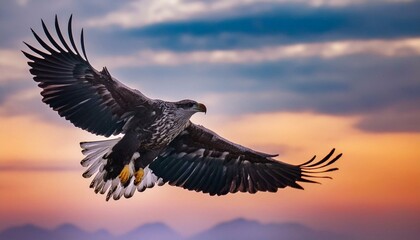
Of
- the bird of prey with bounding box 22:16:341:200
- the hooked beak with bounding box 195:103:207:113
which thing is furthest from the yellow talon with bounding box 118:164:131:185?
the hooked beak with bounding box 195:103:207:113

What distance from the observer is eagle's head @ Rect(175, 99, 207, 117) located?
14297 mm

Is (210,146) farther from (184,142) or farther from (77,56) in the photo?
(77,56)

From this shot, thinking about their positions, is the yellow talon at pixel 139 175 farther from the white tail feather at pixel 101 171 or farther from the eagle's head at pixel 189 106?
the eagle's head at pixel 189 106

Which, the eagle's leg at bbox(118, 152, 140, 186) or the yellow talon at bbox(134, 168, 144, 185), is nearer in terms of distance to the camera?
the eagle's leg at bbox(118, 152, 140, 186)

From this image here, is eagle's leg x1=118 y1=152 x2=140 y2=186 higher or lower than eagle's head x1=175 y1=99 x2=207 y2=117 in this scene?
lower

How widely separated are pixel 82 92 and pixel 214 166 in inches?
98.8

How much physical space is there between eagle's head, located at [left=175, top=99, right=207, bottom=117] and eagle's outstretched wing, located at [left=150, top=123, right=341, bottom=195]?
100 centimetres

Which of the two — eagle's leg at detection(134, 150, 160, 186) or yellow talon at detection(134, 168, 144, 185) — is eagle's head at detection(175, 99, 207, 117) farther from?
yellow talon at detection(134, 168, 144, 185)

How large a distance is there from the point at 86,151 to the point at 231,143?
2.20 m

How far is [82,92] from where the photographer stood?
14359 mm

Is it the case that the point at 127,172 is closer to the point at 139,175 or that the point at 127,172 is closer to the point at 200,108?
the point at 139,175

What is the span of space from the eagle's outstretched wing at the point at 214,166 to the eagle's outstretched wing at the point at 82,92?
4.31 feet

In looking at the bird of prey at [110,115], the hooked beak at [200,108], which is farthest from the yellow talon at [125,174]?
the hooked beak at [200,108]

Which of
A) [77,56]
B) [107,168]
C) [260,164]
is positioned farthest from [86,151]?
[260,164]
